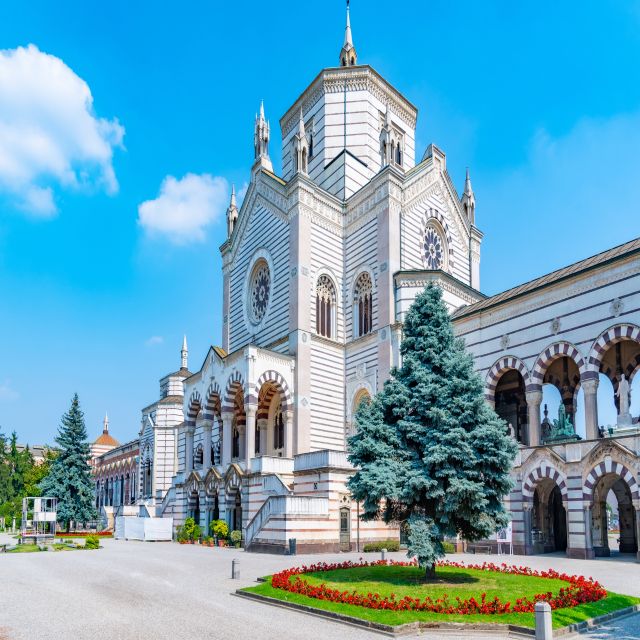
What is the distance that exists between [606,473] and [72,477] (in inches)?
1640

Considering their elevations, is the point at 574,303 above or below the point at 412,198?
below

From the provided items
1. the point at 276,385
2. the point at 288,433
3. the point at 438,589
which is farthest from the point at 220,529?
the point at 438,589

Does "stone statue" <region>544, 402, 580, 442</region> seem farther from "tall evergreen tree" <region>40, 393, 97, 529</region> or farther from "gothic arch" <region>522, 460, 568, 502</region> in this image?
"tall evergreen tree" <region>40, 393, 97, 529</region>

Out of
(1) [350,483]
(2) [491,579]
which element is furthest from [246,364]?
(2) [491,579]

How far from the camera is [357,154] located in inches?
1828

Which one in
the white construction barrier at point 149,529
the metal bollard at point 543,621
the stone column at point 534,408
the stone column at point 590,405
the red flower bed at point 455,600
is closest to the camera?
the metal bollard at point 543,621

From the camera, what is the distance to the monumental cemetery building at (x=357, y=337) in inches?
1099

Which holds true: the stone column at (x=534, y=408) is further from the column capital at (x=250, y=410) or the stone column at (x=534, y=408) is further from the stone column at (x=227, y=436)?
the stone column at (x=227, y=436)

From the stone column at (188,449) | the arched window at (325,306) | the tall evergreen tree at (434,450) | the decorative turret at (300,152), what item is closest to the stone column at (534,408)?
the tall evergreen tree at (434,450)

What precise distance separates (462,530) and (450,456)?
244 centimetres

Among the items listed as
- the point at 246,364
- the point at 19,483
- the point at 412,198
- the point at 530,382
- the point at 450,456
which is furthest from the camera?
the point at 19,483

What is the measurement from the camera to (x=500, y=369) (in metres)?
32.3

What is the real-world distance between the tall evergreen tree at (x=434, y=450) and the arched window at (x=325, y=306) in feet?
70.5

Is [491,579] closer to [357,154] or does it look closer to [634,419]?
[634,419]
